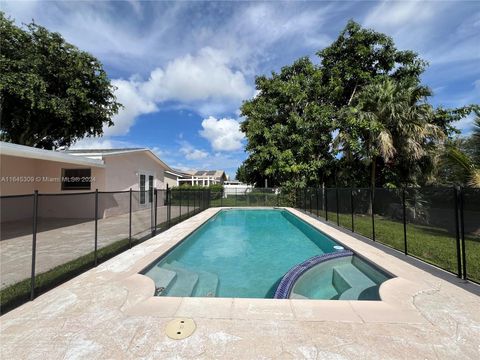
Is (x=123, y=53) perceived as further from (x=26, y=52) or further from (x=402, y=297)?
(x=402, y=297)

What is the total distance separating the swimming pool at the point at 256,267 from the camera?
4.53 metres

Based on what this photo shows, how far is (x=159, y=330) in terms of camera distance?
2.69 m

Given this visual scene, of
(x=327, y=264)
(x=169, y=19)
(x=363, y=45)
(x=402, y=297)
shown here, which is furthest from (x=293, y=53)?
(x=402, y=297)

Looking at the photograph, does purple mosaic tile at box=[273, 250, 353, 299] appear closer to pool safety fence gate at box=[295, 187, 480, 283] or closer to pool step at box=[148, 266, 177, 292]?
pool safety fence gate at box=[295, 187, 480, 283]

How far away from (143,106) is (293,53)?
47.1 ft

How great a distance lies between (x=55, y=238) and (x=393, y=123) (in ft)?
44.9

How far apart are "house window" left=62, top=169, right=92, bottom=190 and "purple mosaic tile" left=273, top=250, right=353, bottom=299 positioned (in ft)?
33.0

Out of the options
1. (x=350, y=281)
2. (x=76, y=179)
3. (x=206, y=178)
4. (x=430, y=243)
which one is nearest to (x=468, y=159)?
(x=430, y=243)

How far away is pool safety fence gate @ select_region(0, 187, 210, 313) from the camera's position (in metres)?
3.76

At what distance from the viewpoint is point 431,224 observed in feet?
19.8

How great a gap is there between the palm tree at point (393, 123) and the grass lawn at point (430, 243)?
4.33 metres

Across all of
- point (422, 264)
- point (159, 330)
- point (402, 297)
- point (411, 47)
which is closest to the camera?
point (159, 330)

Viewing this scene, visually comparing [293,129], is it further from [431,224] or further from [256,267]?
[256,267]

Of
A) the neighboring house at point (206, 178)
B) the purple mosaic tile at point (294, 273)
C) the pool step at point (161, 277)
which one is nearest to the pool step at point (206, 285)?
the pool step at point (161, 277)
